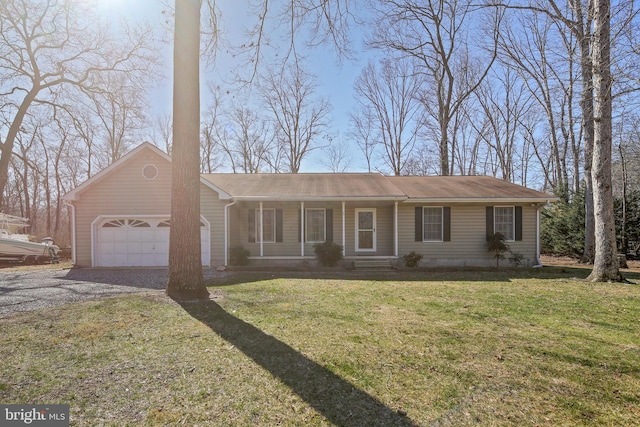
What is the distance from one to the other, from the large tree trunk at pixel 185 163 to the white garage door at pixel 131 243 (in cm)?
611

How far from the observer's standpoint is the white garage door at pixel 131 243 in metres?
12.1

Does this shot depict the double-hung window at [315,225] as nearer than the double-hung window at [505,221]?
No

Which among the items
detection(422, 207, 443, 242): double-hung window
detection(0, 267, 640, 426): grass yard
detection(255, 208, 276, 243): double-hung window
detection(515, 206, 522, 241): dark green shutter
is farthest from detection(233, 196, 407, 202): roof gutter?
detection(0, 267, 640, 426): grass yard

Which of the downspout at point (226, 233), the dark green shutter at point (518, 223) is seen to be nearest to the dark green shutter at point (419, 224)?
the dark green shutter at point (518, 223)

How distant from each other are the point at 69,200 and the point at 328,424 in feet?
42.8

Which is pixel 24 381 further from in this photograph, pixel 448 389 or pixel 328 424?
pixel 448 389

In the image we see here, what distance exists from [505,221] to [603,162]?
4.39 meters

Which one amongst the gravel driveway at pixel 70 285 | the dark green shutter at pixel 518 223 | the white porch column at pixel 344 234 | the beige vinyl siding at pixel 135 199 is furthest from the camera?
the dark green shutter at pixel 518 223

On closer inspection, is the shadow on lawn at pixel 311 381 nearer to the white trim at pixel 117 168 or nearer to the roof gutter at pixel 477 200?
the white trim at pixel 117 168

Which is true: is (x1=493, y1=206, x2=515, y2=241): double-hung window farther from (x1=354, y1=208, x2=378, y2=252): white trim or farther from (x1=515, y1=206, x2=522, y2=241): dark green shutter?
(x1=354, y1=208, x2=378, y2=252): white trim

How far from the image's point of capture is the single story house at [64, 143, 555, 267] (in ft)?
39.0

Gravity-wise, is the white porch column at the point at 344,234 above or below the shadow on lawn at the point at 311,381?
above

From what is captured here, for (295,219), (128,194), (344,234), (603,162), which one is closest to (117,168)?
(128,194)

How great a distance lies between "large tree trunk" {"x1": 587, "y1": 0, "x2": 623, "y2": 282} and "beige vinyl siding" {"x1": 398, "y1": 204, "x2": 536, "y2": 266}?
12.4ft
